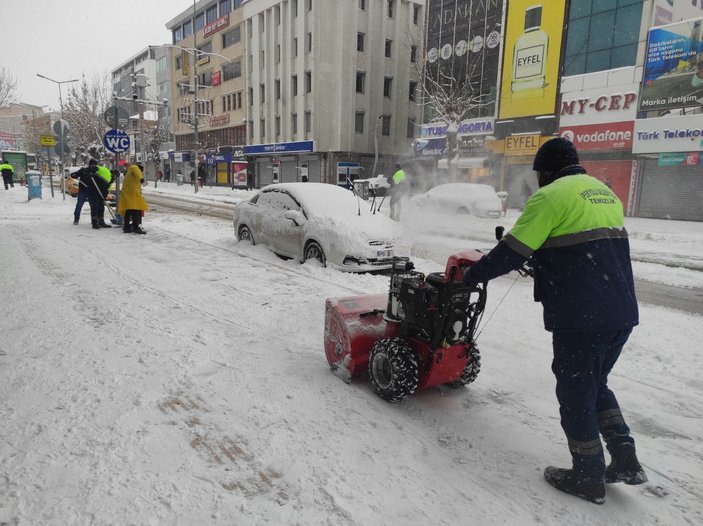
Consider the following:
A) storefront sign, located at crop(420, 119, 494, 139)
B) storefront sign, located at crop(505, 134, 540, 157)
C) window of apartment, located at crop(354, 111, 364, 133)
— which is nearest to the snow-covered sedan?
storefront sign, located at crop(505, 134, 540, 157)

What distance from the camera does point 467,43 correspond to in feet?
92.1

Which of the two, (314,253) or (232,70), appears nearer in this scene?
(314,253)

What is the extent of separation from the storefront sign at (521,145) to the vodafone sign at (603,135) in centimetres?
149

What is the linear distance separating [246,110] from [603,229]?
46.1m

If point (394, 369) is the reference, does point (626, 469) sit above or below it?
below

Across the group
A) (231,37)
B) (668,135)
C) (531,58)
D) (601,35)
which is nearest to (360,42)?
(231,37)

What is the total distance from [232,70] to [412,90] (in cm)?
1834

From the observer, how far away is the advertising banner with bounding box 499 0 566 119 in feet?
77.6

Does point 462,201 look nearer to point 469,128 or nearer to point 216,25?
point 469,128

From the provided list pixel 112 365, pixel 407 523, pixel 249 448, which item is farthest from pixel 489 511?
pixel 112 365

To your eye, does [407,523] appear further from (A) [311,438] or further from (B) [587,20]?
(B) [587,20]

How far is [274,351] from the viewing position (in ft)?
14.2

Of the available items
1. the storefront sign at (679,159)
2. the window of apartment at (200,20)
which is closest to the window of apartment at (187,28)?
the window of apartment at (200,20)

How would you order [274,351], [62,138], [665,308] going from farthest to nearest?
[62,138] → [665,308] → [274,351]
